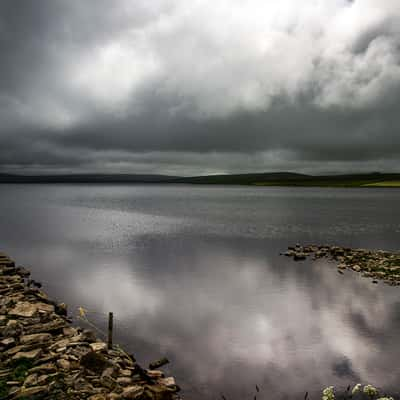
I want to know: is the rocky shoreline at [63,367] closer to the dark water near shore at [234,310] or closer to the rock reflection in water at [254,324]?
the dark water near shore at [234,310]

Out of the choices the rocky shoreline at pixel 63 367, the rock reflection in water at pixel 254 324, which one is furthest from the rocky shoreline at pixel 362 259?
the rocky shoreline at pixel 63 367

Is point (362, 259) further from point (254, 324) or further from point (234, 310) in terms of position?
point (254, 324)

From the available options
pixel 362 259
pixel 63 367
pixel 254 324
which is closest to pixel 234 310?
pixel 254 324

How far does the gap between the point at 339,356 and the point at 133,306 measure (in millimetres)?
14755

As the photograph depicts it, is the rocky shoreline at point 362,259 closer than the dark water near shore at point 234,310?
No

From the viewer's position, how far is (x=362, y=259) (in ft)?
134

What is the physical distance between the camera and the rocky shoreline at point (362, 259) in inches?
1310

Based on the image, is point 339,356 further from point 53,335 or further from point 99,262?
point 99,262

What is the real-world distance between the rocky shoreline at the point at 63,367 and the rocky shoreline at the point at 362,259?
2602 centimetres

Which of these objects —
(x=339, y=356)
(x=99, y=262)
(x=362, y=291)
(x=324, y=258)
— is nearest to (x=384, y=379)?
(x=339, y=356)

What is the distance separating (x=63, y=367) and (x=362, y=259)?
38029mm

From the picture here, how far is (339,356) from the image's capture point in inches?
677

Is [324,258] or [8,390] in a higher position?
[8,390]

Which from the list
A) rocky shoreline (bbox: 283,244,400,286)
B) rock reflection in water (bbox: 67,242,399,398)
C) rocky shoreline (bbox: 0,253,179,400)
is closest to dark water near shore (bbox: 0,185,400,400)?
rock reflection in water (bbox: 67,242,399,398)
